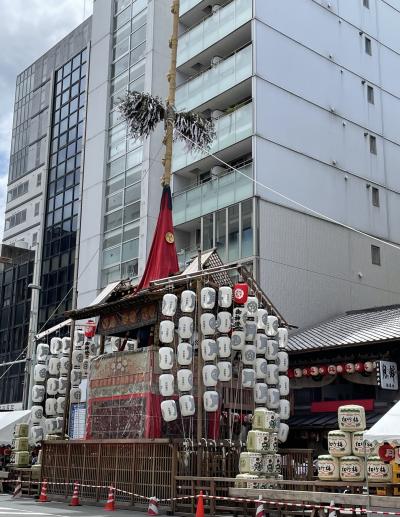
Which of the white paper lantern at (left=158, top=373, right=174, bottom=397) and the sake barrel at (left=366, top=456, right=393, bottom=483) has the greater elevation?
the white paper lantern at (left=158, top=373, right=174, bottom=397)

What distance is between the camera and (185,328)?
62.3ft

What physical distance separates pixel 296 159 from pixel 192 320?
48.9 feet

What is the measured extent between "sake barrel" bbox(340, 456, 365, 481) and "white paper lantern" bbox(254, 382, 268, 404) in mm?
6058

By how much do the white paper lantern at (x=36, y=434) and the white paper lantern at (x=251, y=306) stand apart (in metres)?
9.19

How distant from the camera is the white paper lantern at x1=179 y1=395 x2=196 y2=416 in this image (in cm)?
1830

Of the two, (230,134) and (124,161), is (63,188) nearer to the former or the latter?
(124,161)

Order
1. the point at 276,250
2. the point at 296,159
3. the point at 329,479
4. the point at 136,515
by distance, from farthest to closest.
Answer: the point at 296,159
the point at 276,250
the point at 136,515
the point at 329,479

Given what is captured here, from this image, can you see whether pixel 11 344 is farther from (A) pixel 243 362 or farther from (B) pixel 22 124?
(A) pixel 243 362

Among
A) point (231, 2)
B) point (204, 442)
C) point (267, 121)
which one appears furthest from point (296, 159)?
point (204, 442)

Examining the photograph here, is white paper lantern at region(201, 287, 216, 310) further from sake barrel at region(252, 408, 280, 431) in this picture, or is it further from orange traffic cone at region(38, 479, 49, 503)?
orange traffic cone at region(38, 479, 49, 503)

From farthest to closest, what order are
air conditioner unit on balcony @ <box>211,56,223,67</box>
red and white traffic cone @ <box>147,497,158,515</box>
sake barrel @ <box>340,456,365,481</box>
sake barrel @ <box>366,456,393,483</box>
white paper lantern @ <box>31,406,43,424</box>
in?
air conditioner unit on balcony @ <box>211,56,223,67</box>
white paper lantern @ <box>31,406,43,424</box>
red and white traffic cone @ <box>147,497,158,515</box>
sake barrel @ <box>340,456,365,481</box>
sake barrel @ <box>366,456,393,483</box>

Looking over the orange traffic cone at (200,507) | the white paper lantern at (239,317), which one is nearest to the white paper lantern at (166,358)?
the white paper lantern at (239,317)

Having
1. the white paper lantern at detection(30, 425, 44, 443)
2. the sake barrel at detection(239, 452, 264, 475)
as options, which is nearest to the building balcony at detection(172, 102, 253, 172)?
the white paper lantern at detection(30, 425, 44, 443)

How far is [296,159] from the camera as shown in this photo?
105ft
